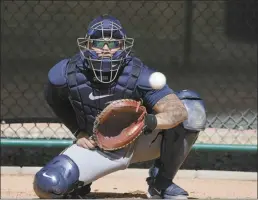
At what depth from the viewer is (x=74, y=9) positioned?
5.16m

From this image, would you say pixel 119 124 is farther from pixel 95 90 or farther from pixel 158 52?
pixel 158 52

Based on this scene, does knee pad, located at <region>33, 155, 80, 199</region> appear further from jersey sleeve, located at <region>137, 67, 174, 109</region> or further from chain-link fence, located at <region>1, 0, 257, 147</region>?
chain-link fence, located at <region>1, 0, 257, 147</region>

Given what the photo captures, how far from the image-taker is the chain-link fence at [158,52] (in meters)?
5.14

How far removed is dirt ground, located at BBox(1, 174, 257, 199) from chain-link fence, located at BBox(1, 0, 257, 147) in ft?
1.79

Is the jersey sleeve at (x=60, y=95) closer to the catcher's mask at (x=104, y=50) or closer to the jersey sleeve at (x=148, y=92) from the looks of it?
the catcher's mask at (x=104, y=50)

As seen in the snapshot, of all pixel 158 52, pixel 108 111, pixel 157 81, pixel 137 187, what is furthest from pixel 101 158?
pixel 158 52

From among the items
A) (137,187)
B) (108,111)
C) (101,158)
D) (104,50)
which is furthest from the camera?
(137,187)

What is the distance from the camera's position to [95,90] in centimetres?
347

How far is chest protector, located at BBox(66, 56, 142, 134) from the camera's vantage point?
3445 millimetres

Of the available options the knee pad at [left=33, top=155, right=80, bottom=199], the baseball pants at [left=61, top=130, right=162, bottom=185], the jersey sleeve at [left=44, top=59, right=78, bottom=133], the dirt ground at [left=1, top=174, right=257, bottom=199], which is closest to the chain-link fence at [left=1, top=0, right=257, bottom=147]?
the dirt ground at [left=1, top=174, right=257, bottom=199]

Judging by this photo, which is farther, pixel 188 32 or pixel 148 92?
pixel 188 32

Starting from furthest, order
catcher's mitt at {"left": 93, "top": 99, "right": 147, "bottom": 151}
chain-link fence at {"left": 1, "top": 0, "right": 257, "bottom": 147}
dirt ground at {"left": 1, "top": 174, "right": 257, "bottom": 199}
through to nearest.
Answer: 1. chain-link fence at {"left": 1, "top": 0, "right": 257, "bottom": 147}
2. dirt ground at {"left": 1, "top": 174, "right": 257, "bottom": 199}
3. catcher's mitt at {"left": 93, "top": 99, "right": 147, "bottom": 151}

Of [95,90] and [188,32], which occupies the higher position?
[95,90]

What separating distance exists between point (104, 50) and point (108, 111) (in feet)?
1.05
